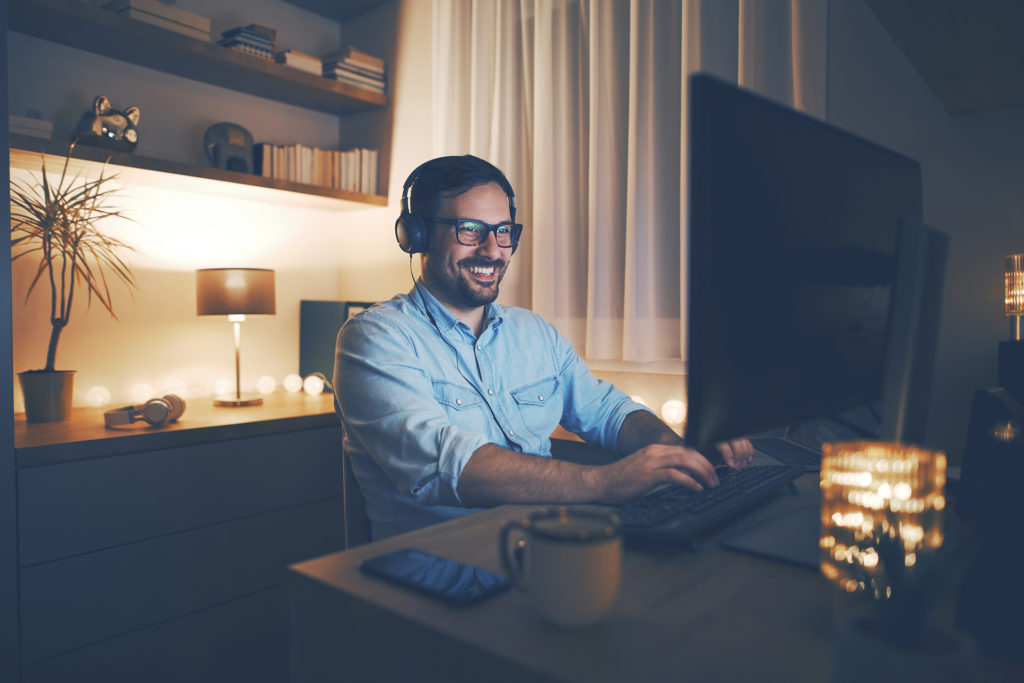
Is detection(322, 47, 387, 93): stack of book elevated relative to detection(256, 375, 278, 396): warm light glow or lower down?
elevated

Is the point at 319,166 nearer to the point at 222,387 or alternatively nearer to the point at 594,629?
the point at 222,387

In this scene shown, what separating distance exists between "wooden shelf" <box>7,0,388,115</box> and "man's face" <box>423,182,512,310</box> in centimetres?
144

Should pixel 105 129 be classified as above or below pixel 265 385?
above

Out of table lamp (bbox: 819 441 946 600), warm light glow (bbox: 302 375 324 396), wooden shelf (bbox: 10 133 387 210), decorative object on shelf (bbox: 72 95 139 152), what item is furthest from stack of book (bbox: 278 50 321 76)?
table lamp (bbox: 819 441 946 600)

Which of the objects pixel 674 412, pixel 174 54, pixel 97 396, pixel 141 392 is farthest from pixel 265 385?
pixel 674 412

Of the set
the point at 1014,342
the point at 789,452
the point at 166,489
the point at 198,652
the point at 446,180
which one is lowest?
the point at 198,652

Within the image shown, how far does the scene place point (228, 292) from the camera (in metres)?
2.35

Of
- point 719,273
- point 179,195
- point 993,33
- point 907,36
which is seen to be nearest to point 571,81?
point 907,36

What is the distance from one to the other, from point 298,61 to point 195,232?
830mm

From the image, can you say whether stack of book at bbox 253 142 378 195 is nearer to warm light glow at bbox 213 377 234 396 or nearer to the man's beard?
warm light glow at bbox 213 377 234 396

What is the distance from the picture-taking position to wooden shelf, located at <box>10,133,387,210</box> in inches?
76.3

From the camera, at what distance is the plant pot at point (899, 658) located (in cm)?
41

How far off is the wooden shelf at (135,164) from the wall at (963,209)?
6.86 ft

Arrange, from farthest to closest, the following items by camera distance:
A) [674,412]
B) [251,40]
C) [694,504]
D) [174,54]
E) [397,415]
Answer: [251,40]
[174,54]
[674,412]
[397,415]
[694,504]
